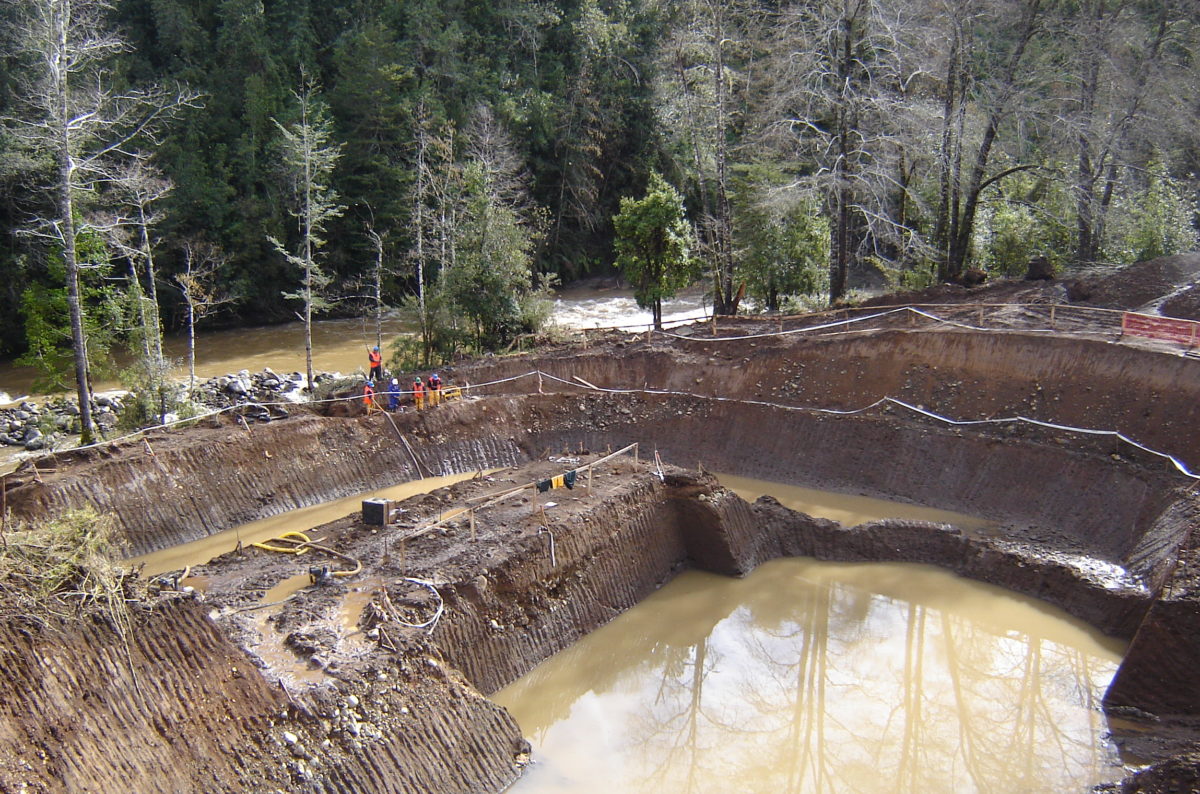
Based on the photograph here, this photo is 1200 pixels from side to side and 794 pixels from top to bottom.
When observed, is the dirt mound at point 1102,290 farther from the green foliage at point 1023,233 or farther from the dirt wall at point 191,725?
the dirt wall at point 191,725

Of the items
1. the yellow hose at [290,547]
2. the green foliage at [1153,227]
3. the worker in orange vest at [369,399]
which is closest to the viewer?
the yellow hose at [290,547]

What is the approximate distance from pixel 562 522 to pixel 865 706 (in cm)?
482

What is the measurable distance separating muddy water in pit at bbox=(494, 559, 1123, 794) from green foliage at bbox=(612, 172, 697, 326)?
14.2m

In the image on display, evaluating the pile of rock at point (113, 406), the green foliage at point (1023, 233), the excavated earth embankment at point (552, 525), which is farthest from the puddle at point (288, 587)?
the green foliage at point (1023, 233)

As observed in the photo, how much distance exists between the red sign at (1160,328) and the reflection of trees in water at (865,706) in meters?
8.09

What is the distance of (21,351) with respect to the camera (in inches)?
1112

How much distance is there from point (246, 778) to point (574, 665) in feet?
16.3

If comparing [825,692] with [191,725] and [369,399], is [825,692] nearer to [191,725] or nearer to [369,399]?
[191,725]

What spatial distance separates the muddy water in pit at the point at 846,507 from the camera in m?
16.2

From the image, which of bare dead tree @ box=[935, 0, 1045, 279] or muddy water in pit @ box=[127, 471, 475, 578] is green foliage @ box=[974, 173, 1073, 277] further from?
muddy water in pit @ box=[127, 471, 475, 578]

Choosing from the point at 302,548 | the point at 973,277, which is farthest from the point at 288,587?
the point at 973,277

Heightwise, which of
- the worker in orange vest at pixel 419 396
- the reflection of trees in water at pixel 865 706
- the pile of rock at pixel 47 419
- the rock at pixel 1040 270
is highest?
the rock at pixel 1040 270

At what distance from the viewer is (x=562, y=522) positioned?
12.9m

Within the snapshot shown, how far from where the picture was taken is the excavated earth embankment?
8305mm
